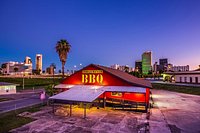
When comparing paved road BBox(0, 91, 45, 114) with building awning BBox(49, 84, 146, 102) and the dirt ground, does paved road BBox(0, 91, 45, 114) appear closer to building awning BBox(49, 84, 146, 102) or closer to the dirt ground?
the dirt ground

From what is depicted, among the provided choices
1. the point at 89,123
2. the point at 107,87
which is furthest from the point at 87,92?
the point at 89,123

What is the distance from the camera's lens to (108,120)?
59.9 feet

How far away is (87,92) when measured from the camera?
2306 centimetres

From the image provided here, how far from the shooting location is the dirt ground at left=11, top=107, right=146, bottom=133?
15.1 meters

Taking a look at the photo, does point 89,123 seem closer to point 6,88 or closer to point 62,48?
point 62,48

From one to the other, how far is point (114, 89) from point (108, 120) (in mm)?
6407

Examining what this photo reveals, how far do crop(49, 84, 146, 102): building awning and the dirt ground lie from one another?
219cm

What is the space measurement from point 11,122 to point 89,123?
27.4 ft

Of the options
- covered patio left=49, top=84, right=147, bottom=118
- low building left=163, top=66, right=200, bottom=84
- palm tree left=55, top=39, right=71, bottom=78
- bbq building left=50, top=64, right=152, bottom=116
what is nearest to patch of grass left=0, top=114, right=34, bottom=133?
covered patio left=49, top=84, right=147, bottom=118

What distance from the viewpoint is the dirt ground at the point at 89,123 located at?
1509cm

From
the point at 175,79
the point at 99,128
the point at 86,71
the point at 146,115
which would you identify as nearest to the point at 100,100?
the point at 86,71

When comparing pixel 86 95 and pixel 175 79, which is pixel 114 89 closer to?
pixel 86 95

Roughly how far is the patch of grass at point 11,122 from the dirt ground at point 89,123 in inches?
34.0

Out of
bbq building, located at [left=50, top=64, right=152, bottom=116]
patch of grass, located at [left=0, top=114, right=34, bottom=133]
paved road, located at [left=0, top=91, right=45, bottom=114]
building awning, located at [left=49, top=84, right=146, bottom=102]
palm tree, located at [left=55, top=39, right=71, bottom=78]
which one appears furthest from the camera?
palm tree, located at [left=55, top=39, right=71, bottom=78]
